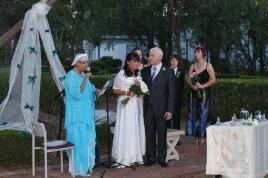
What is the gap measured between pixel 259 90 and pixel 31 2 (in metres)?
6.68

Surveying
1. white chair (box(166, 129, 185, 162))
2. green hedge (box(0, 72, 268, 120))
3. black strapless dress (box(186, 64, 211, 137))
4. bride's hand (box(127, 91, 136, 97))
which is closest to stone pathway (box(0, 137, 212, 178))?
white chair (box(166, 129, 185, 162))

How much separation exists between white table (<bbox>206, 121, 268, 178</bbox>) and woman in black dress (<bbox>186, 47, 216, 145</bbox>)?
3.24m

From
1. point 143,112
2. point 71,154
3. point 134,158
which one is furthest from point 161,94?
point 71,154

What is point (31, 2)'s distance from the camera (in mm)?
11438

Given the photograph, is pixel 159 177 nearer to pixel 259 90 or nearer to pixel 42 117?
pixel 42 117

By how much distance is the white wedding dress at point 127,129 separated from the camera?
368 inches

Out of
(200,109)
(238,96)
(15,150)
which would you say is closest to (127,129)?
(15,150)

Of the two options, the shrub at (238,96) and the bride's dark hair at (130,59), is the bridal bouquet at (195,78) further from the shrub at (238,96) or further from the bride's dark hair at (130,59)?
the shrub at (238,96)

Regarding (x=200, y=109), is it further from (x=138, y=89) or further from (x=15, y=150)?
(x=15, y=150)

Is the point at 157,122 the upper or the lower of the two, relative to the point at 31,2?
lower

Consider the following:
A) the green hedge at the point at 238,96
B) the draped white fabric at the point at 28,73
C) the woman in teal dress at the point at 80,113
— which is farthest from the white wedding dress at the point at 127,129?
the green hedge at the point at 238,96

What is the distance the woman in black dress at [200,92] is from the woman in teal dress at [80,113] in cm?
300

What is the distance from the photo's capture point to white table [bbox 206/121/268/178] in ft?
25.6

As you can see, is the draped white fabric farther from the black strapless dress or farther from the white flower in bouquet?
the black strapless dress
